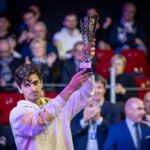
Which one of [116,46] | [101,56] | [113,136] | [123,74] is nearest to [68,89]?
[113,136]

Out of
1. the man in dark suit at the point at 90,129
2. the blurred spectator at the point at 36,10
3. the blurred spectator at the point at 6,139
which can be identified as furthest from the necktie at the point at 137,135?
the blurred spectator at the point at 36,10

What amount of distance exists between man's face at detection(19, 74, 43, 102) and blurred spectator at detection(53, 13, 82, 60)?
17.8 ft

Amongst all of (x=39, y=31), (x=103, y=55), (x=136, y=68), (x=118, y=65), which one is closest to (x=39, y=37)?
(x=39, y=31)

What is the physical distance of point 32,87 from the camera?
416cm

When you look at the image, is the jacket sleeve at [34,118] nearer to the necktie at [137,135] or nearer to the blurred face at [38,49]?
the necktie at [137,135]

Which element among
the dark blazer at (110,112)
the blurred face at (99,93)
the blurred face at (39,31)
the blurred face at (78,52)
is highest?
the blurred face at (39,31)

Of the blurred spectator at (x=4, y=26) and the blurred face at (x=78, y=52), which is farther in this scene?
the blurred spectator at (x=4, y=26)

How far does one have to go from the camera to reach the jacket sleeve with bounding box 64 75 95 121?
14.3 ft

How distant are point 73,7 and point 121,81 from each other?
319cm

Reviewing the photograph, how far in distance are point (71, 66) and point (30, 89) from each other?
4.31 meters

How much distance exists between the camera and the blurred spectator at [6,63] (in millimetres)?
8508

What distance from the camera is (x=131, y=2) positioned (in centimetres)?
1083

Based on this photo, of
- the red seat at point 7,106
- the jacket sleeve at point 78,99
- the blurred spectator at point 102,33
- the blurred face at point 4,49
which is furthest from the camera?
the blurred spectator at point 102,33

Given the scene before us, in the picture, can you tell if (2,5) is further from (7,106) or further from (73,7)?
(7,106)
